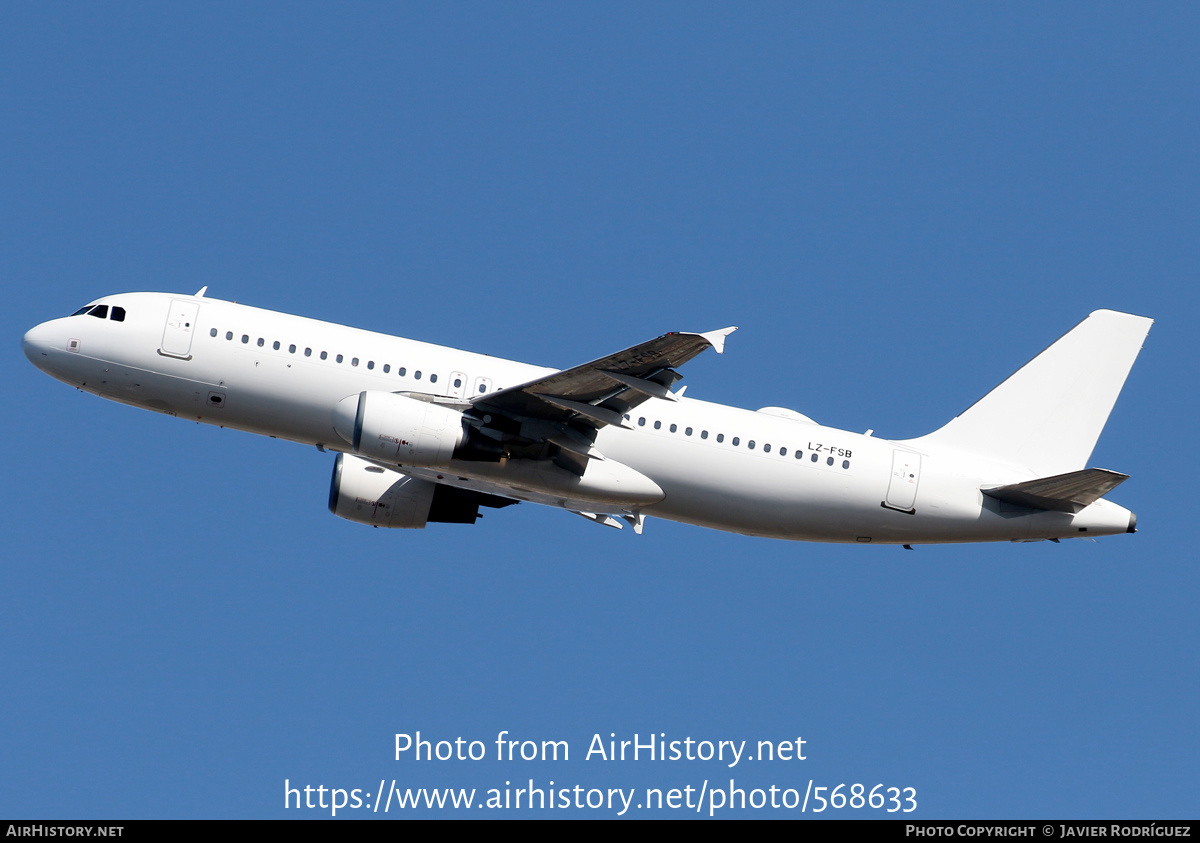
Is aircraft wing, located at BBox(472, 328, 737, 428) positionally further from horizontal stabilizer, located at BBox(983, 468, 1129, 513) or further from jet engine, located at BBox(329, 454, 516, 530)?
horizontal stabilizer, located at BBox(983, 468, 1129, 513)

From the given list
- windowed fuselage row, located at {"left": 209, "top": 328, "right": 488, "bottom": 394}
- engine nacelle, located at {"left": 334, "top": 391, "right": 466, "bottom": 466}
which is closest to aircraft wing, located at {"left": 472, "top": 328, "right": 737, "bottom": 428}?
engine nacelle, located at {"left": 334, "top": 391, "right": 466, "bottom": 466}

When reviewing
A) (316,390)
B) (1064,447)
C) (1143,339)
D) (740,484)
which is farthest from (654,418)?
(1143,339)

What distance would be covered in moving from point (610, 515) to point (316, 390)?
8593mm

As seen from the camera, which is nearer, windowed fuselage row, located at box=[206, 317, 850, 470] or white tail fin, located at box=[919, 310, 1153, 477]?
windowed fuselage row, located at box=[206, 317, 850, 470]

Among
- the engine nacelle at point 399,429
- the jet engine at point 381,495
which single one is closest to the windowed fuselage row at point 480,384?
the engine nacelle at point 399,429

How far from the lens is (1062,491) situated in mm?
36000

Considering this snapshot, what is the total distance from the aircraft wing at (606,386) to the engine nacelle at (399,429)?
3.70ft

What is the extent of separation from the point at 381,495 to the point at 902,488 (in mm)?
14496

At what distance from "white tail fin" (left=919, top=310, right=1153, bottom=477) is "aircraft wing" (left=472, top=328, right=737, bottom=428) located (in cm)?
1075

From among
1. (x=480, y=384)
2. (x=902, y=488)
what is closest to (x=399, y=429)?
(x=480, y=384)

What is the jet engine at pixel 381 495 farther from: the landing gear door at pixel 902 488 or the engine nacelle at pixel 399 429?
the landing gear door at pixel 902 488

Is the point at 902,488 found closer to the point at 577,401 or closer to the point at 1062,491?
the point at 1062,491

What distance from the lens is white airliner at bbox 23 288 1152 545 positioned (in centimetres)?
3325

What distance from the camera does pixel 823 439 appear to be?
36.6 metres
